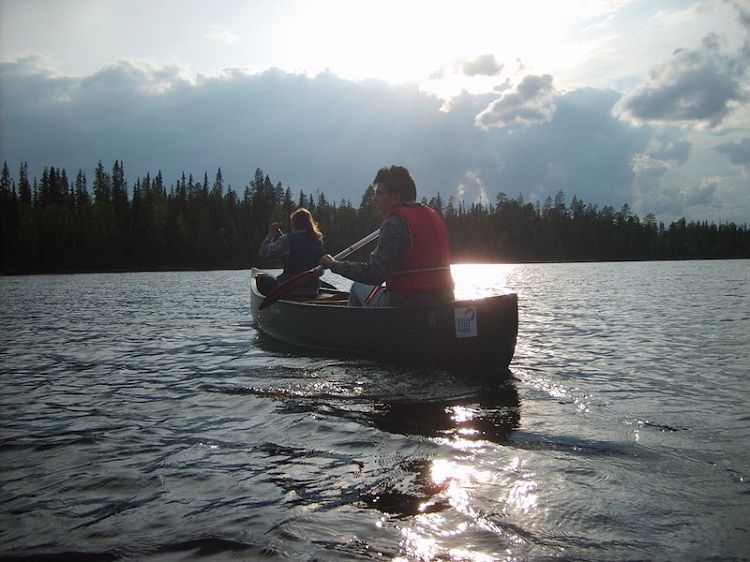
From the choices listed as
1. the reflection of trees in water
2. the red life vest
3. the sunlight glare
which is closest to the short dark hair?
the red life vest

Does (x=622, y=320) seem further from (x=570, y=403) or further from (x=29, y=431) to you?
(x=29, y=431)

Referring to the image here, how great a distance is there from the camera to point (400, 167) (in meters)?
7.68

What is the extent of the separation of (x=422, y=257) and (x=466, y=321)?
101 centimetres

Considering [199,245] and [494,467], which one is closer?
[494,467]

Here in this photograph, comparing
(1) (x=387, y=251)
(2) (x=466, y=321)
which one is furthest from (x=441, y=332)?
(1) (x=387, y=251)

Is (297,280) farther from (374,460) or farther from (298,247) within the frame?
(374,460)

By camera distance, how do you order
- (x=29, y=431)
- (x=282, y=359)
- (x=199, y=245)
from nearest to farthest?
(x=29, y=431) → (x=282, y=359) → (x=199, y=245)

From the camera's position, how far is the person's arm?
24.2 feet

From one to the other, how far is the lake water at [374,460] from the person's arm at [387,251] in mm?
1232

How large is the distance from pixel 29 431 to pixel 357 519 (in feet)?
11.5

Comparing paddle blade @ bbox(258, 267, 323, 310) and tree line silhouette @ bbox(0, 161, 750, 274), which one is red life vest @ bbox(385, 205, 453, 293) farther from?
tree line silhouette @ bbox(0, 161, 750, 274)

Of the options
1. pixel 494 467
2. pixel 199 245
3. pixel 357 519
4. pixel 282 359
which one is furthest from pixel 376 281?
pixel 199 245

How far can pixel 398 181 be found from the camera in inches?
299

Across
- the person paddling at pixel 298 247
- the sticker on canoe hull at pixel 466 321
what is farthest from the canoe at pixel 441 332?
the person paddling at pixel 298 247
